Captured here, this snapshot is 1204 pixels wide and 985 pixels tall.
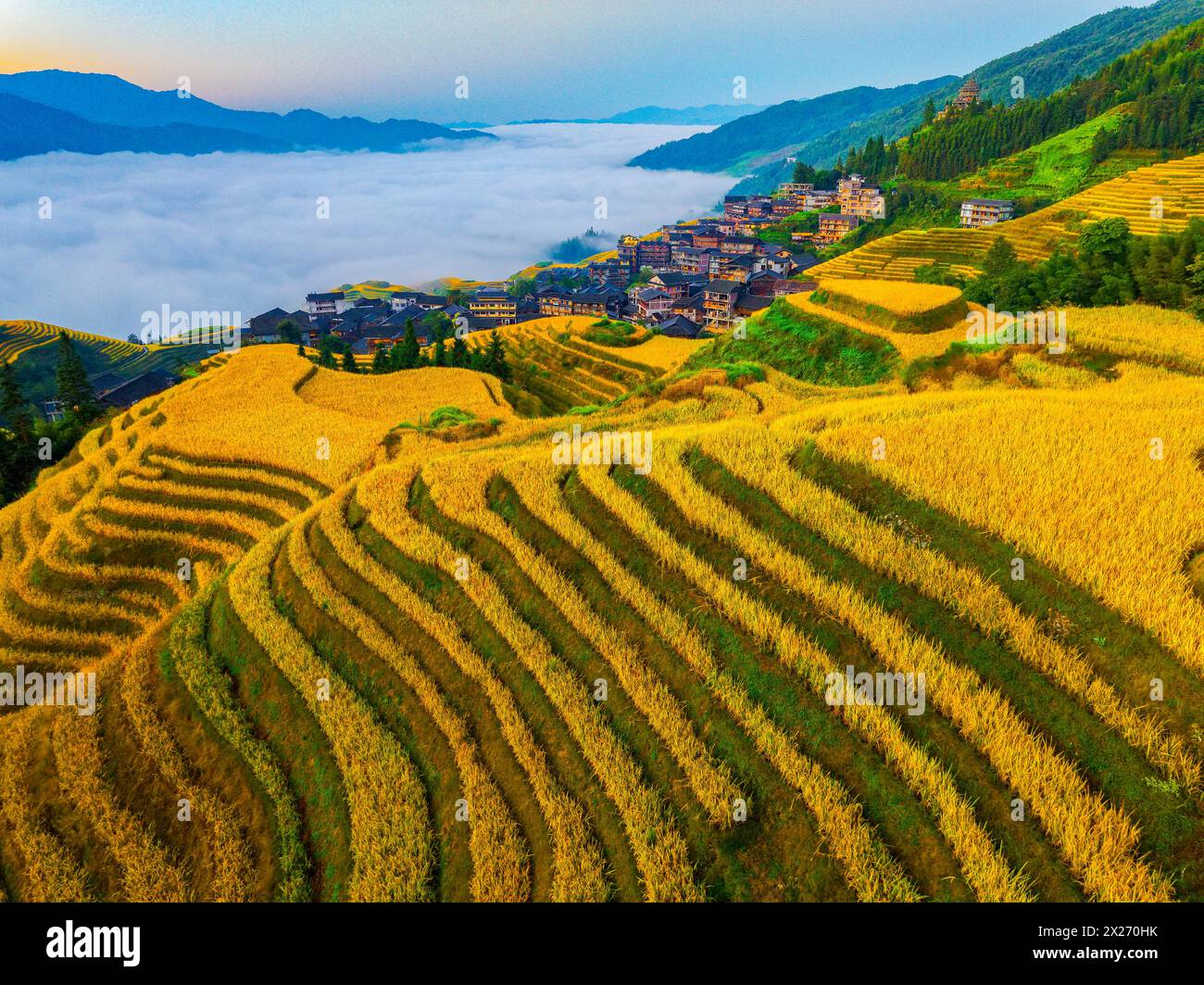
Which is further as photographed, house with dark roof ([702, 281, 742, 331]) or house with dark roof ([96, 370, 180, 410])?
house with dark roof ([702, 281, 742, 331])

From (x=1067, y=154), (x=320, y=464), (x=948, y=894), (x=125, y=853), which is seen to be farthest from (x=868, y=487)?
(x=1067, y=154)

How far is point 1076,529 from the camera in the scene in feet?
31.5

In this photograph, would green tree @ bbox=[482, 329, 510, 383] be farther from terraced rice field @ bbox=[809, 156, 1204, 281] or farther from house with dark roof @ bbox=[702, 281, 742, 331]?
terraced rice field @ bbox=[809, 156, 1204, 281]

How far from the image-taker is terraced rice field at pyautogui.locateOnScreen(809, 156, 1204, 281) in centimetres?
6028

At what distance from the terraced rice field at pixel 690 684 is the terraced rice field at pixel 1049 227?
59316mm

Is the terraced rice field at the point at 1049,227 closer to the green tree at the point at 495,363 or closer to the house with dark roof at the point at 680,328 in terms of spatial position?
the house with dark roof at the point at 680,328

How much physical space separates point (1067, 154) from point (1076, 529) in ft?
412

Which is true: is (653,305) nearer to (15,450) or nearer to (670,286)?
(670,286)

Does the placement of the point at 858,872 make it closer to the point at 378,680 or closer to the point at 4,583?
the point at 378,680
